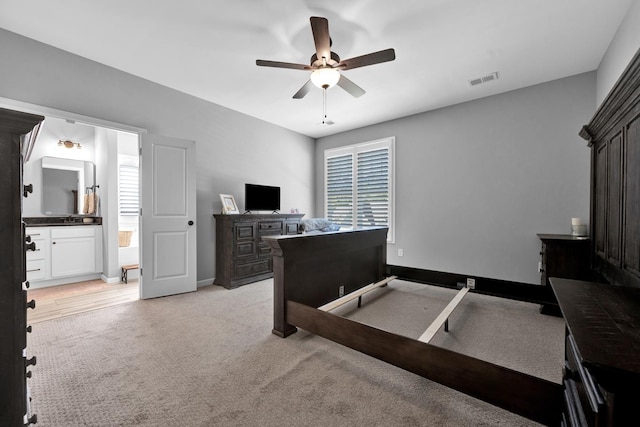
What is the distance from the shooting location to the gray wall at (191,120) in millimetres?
2705

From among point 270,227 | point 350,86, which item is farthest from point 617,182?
point 270,227

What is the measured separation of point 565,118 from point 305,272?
12.1 feet

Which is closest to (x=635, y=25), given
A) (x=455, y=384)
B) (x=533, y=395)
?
(x=533, y=395)

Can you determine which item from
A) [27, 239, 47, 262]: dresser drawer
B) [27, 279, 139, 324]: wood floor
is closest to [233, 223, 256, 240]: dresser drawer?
[27, 279, 139, 324]: wood floor

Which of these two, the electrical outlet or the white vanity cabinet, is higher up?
the white vanity cabinet

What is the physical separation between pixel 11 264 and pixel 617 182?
3.43m

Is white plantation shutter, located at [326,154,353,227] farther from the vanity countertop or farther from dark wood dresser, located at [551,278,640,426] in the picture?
dark wood dresser, located at [551,278,640,426]

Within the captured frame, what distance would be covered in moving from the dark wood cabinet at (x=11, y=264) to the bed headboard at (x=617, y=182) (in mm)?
2740

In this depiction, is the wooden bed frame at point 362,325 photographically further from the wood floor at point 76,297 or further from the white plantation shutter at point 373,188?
the wood floor at point 76,297

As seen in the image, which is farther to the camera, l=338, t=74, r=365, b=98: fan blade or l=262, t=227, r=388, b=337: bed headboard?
l=338, t=74, r=365, b=98: fan blade

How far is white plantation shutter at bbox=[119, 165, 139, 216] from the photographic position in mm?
4785

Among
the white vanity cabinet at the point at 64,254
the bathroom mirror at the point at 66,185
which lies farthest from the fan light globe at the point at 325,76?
the bathroom mirror at the point at 66,185

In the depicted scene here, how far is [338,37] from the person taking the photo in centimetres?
261

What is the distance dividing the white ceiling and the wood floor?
2.82 meters
